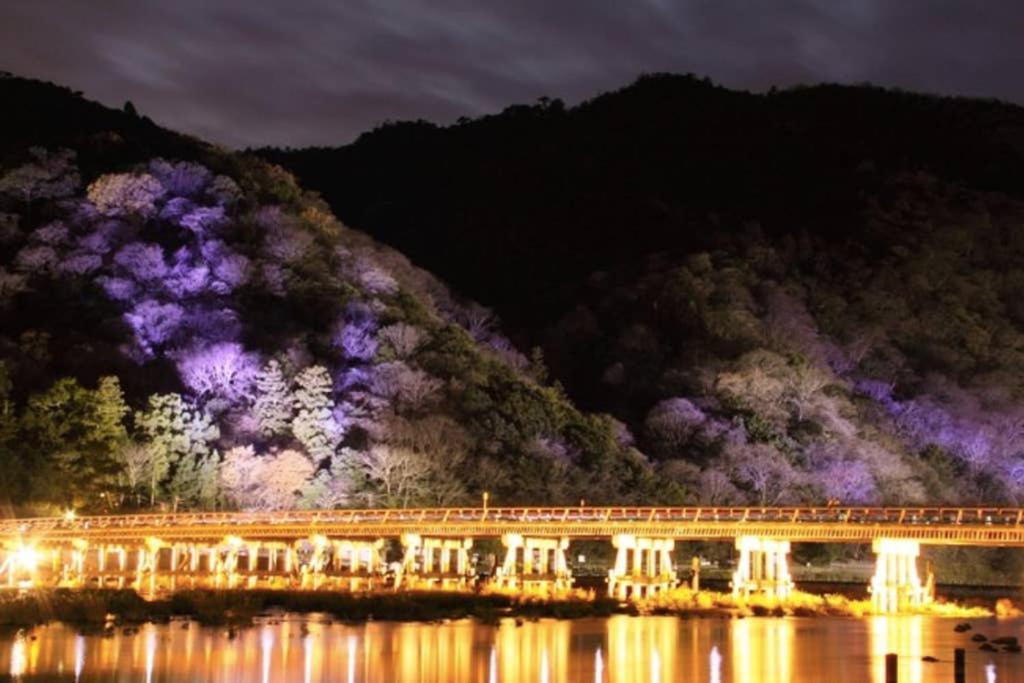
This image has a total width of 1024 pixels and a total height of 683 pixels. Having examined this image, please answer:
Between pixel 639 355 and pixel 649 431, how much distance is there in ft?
35.5

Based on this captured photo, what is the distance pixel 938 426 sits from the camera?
92375 millimetres

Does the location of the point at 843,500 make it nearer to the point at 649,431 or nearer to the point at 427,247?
the point at 649,431

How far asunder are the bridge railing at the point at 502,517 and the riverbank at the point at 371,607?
9.92ft

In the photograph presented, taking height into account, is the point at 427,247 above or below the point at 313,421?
above

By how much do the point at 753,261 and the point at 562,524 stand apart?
56069 mm

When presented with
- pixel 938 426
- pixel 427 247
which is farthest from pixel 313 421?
pixel 427 247

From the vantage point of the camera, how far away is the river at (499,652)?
34312 millimetres

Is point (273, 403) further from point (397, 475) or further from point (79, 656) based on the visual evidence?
point (79, 656)

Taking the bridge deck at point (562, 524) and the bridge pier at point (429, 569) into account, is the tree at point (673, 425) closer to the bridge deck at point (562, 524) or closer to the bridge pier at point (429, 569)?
the bridge pier at point (429, 569)

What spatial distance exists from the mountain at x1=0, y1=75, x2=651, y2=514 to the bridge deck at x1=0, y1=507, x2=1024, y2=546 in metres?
7.81

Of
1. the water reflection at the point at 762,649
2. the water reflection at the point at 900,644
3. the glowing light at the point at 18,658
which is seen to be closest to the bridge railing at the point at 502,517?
the water reflection at the point at 900,644

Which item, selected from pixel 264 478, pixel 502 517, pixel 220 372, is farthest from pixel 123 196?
pixel 502 517

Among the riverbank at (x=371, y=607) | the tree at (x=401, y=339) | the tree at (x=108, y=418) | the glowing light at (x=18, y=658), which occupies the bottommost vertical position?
the glowing light at (x=18, y=658)

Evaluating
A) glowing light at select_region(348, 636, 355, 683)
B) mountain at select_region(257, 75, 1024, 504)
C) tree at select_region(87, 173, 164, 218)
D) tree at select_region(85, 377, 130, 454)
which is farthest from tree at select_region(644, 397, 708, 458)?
glowing light at select_region(348, 636, 355, 683)
